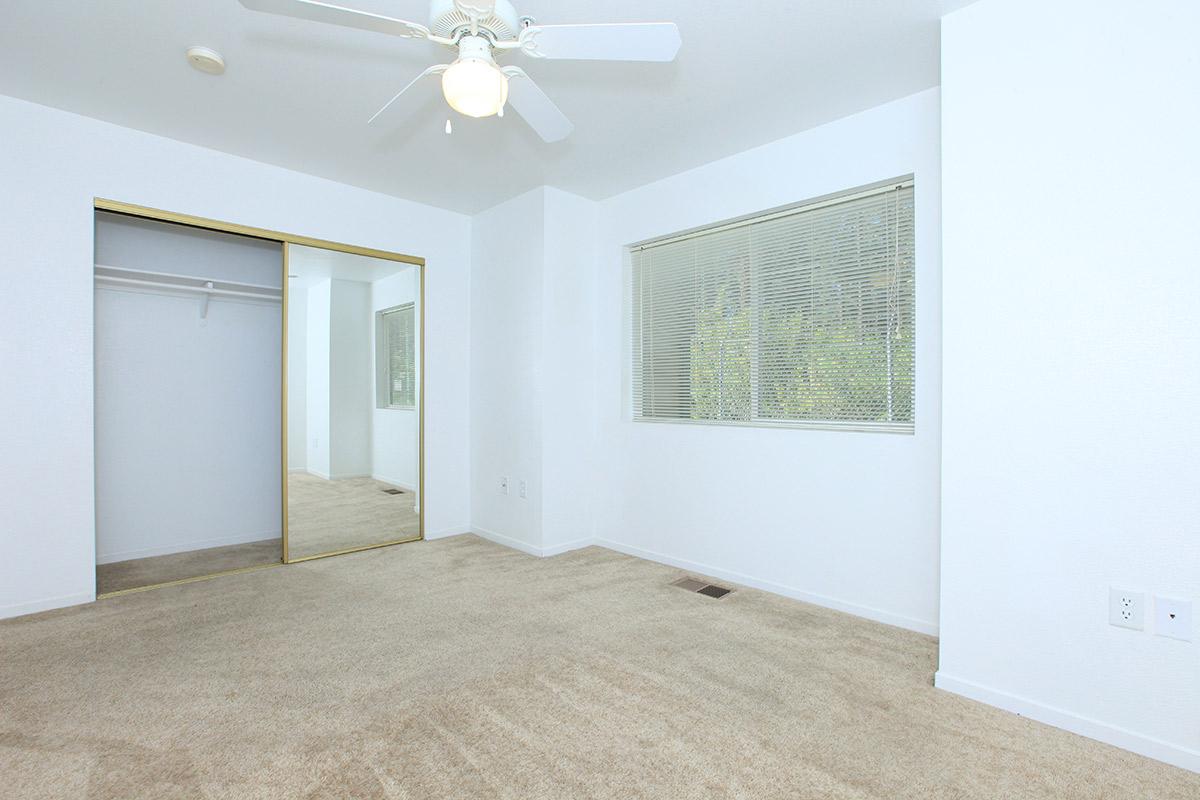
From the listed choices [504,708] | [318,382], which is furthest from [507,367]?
[504,708]

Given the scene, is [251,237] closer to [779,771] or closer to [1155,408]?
[779,771]

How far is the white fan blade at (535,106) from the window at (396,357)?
2.30 metres

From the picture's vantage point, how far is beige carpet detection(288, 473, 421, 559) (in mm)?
3768

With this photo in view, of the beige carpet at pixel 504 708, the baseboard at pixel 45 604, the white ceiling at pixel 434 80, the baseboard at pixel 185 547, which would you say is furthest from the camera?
the baseboard at pixel 185 547

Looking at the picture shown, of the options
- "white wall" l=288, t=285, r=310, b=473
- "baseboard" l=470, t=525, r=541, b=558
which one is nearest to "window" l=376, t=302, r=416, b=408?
"white wall" l=288, t=285, r=310, b=473

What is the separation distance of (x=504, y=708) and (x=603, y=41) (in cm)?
222

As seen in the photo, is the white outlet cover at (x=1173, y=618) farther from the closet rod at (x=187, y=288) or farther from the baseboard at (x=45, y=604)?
the closet rod at (x=187, y=288)

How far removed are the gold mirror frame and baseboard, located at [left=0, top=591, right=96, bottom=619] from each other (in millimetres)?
116

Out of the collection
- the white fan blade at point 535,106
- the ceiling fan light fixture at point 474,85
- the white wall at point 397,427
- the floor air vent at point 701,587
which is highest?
the white fan blade at point 535,106

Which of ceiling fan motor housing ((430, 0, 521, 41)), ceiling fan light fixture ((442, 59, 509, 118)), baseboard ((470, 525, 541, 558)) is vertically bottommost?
baseboard ((470, 525, 541, 558))

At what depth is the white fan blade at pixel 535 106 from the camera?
1.93 meters

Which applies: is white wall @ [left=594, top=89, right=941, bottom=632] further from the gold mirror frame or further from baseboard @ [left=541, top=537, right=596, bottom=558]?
the gold mirror frame

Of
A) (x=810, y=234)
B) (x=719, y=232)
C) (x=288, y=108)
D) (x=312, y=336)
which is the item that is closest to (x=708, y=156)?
(x=719, y=232)

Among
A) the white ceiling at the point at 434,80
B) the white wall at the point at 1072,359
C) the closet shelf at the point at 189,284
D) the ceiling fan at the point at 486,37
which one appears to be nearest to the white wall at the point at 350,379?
the closet shelf at the point at 189,284
